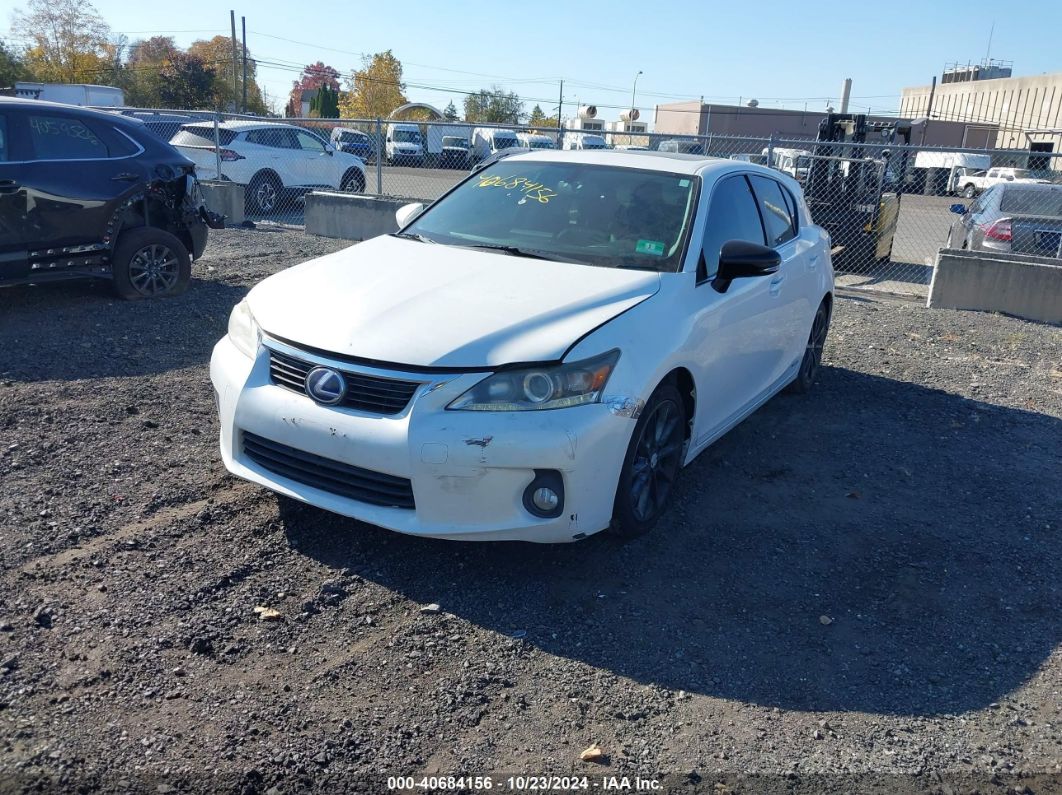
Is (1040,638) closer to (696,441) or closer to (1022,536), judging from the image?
(1022,536)

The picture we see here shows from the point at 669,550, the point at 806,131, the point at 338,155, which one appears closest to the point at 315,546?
the point at 669,550

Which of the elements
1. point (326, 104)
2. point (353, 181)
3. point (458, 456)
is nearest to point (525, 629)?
point (458, 456)

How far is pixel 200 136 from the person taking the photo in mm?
15906

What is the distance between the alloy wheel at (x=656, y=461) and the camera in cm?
408

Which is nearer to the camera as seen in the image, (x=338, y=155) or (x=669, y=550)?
(x=669, y=550)

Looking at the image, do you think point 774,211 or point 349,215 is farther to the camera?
point 349,215

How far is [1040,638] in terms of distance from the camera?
3703mm

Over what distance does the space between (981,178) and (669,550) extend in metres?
35.4

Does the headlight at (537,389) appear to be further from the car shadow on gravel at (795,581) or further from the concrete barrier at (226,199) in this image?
the concrete barrier at (226,199)

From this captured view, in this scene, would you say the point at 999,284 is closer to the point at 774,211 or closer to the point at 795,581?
the point at 774,211

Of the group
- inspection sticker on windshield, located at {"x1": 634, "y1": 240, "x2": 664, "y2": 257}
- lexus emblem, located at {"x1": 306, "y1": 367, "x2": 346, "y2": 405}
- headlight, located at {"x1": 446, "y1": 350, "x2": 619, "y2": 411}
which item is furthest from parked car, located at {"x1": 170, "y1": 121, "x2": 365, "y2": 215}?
headlight, located at {"x1": 446, "y1": 350, "x2": 619, "y2": 411}

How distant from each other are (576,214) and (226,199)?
11.2m

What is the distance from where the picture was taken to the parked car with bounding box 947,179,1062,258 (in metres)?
11.3

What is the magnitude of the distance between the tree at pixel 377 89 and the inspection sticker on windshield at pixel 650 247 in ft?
219
